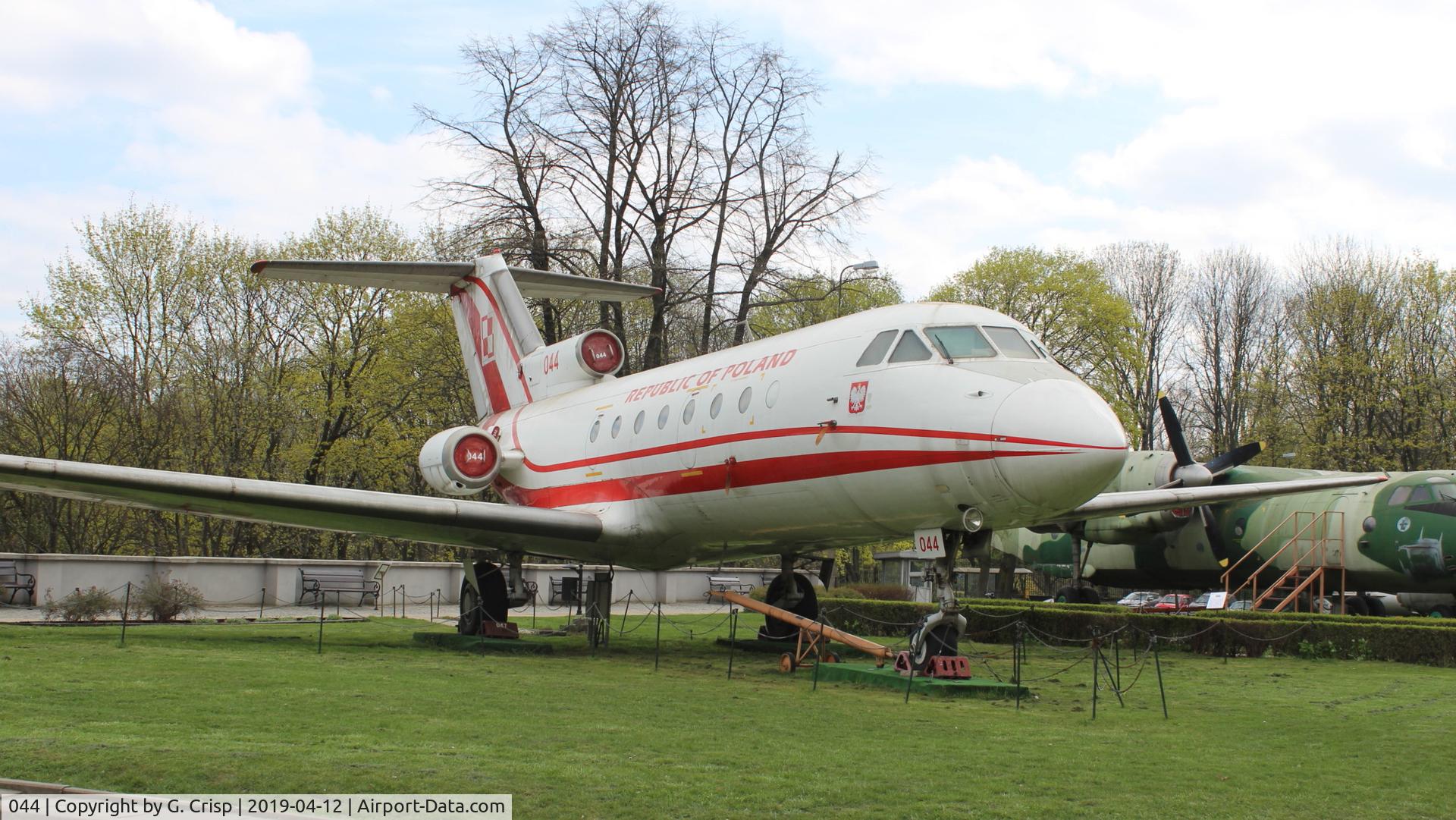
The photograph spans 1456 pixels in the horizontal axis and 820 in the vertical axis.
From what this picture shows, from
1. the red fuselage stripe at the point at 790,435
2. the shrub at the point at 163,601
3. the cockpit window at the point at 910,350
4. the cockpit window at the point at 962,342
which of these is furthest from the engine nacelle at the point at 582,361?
the shrub at the point at 163,601

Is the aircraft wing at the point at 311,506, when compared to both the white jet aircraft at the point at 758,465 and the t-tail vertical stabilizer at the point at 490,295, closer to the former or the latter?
the white jet aircraft at the point at 758,465

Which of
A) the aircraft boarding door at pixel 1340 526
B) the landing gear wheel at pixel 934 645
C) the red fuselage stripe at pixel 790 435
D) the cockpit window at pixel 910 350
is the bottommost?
the landing gear wheel at pixel 934 645

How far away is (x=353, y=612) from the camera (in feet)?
89.6

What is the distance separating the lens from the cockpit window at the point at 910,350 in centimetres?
1206

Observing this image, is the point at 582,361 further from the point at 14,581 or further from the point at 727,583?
the point at 727,583

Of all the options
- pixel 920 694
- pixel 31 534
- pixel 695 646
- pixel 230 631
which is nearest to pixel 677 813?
pixel 920 694

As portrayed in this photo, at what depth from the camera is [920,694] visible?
38.7ft

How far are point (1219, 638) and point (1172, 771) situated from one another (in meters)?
12.1

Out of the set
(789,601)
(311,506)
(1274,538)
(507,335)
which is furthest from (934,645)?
(1274,538)

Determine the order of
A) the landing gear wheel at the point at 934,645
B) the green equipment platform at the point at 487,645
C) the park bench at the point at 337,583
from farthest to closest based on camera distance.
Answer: the park bench at the point at 337,583 → the green equipment platform at the point at 487,645 → the landing gear wheel at the point at 934,645

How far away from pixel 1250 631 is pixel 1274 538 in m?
7.32

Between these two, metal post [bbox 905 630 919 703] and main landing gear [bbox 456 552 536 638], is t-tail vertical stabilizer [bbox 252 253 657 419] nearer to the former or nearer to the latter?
main landing gear [bbox 456 552 536 638]

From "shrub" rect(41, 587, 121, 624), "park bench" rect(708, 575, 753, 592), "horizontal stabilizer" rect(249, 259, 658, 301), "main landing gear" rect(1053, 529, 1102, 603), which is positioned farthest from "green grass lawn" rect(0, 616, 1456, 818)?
"park bench" rect(708, 575, 753, 592)

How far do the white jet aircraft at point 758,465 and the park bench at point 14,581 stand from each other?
10295mm
